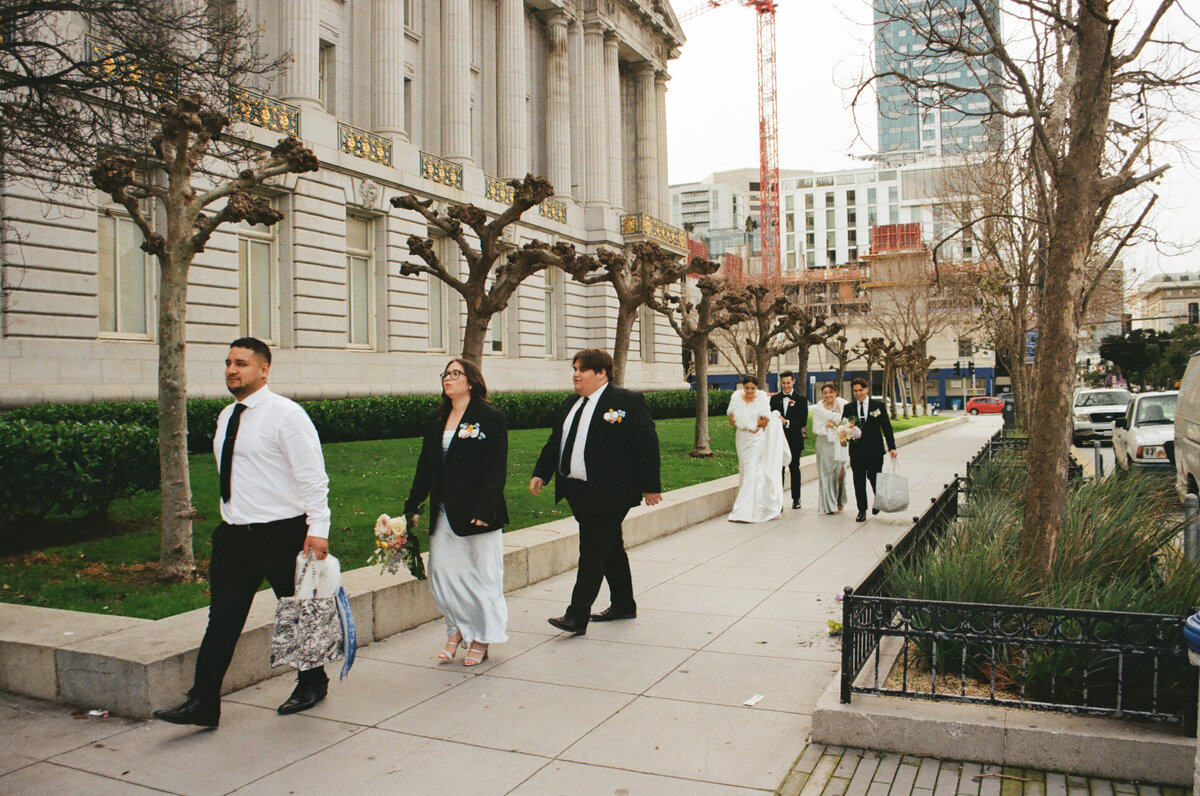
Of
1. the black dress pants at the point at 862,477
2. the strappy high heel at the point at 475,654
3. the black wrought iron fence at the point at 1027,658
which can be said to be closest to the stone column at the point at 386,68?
the black dress pants at the point at 862,477

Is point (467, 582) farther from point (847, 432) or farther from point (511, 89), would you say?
point (511, 89)

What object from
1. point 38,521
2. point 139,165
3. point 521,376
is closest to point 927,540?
point 38,521

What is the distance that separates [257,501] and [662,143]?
4673cm

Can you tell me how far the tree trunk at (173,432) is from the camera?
7.39 meters

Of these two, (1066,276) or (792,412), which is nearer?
(1066,276)

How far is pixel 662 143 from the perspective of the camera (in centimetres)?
4912

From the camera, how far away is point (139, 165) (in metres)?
13.5

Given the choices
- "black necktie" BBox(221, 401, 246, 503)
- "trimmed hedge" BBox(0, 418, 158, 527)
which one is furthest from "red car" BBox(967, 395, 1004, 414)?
"black necktie" BBox(221, 401, 246, 503)

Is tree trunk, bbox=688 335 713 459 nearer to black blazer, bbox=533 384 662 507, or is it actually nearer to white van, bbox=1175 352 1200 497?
white van, bbox=1175 352 1200 497

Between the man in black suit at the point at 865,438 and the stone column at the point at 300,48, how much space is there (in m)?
18.5

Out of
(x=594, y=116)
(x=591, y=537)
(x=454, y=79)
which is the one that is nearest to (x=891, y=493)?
(x=591, y=537)

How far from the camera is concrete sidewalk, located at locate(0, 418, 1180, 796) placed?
4188 millimetres

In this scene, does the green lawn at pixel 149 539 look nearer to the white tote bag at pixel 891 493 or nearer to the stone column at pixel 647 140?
the white tote bag at pixel 891 493

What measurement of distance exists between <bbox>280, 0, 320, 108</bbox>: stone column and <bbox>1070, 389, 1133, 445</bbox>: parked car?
2555 centimetres
